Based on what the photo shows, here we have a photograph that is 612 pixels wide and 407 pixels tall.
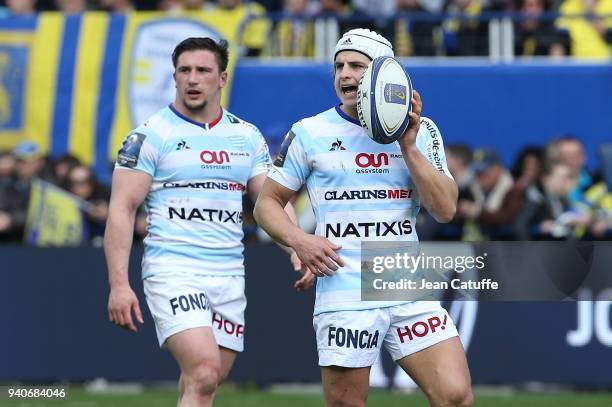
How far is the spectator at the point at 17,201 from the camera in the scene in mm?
13609

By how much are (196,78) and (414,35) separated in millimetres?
8137

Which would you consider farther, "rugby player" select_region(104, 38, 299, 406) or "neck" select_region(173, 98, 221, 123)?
"neck" select_region(173, 98, 221, 123)

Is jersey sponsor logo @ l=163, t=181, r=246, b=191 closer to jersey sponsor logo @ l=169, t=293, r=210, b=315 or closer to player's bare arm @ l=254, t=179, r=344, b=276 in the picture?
jersey sponsor logo @ l=169, t=293, r=210, b=315

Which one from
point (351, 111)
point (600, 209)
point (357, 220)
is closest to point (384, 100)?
point (351, 111)

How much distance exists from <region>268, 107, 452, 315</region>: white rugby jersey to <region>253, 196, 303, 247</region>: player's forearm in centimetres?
19

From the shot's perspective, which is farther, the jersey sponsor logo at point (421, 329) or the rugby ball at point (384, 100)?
the jersey sponsor logo at point (421, 329)

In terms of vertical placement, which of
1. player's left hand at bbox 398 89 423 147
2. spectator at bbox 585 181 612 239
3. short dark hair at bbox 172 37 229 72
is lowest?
spectator at bbox 585 181 612 239

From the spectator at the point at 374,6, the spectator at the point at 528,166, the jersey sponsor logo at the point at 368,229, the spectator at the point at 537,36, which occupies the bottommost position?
the jersey sponsor logo at the point at 368,229

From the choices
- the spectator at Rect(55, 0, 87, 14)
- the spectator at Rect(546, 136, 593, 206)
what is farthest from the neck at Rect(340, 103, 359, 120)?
the spectator at Rect(55, 0, 87, 14)

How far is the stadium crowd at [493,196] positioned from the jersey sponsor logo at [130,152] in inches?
175

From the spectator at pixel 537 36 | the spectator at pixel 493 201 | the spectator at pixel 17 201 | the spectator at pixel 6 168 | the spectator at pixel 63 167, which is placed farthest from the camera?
the spectator at pixel 537 36

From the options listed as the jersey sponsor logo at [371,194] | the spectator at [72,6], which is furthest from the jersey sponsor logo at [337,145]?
the spectator at [72,6]

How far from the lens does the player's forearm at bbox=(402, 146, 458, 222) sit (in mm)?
6688

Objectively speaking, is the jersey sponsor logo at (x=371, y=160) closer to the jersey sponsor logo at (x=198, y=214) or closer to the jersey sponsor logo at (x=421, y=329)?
the jersey sponsor logo at (x=421, y=329)
